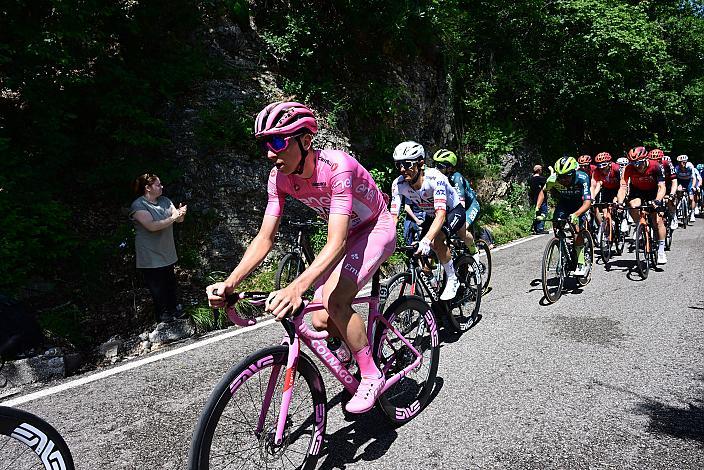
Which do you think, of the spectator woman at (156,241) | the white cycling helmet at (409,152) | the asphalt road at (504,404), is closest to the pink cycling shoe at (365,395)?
the asphalt road at (504,404)

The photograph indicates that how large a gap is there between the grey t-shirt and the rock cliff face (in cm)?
230

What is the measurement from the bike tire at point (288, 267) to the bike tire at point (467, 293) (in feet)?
9.34

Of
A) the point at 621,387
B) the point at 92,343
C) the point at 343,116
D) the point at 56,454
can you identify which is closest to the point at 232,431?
the point at 56,454

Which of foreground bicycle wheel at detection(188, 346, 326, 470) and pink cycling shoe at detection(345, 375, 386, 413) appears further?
pink cycling shoe at detection(345, 375, 386, 413)

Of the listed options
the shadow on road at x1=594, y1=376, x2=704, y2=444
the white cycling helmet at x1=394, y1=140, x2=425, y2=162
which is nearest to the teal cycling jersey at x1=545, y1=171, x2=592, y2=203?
the white cycling helmet at x1=394, y1=140, x2=425, y2=162

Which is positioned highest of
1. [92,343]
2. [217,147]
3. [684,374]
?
[217,147]

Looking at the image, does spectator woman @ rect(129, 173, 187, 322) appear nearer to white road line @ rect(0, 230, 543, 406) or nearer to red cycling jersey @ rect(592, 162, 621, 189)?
white road line @ rect(0, 230, 543, 406)

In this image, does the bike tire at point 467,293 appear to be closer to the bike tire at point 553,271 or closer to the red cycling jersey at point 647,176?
the bike tire at point 553,271

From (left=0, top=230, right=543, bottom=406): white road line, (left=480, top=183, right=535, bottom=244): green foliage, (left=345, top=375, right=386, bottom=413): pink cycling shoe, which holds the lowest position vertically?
(left=480, top=183, right=535, bottom=244): green foliage

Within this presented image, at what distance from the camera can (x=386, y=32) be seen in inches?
500

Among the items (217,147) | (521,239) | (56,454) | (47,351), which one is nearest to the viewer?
(56,454)

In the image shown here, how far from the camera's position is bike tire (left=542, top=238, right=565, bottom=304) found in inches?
261

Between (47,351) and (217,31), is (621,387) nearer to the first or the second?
(47,351)

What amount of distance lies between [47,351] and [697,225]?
59.5 feet
